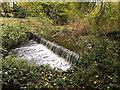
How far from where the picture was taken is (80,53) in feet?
16.5

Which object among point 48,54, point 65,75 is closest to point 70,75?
point 65,75

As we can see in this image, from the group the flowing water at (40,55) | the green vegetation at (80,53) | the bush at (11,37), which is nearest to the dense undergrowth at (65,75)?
the green vegetation at (80,53)

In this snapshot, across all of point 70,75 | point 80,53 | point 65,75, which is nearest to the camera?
point 70,75

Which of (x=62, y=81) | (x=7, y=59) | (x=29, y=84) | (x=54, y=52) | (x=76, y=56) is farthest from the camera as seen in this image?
(x=54, y=52)

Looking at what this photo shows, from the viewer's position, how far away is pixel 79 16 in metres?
7.63

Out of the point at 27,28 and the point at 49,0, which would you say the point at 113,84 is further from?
the point at 49,0

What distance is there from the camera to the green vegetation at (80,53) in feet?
11.0

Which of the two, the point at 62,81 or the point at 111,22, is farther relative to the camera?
the point at 111,22

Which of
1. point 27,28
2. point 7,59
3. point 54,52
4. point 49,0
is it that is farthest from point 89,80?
point 49,0

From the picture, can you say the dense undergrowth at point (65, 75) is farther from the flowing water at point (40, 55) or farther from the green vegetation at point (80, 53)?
the flowing water at point (40, 55)

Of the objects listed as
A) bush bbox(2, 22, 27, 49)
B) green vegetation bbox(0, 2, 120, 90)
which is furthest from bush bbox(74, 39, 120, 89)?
→ bush bbox(2, 22, 27, 49)

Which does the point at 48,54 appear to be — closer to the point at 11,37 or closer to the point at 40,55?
the point at 40,55

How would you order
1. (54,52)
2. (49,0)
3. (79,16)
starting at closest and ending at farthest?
(54,52) < (79,16) < (49,0)

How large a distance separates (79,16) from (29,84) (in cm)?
523
